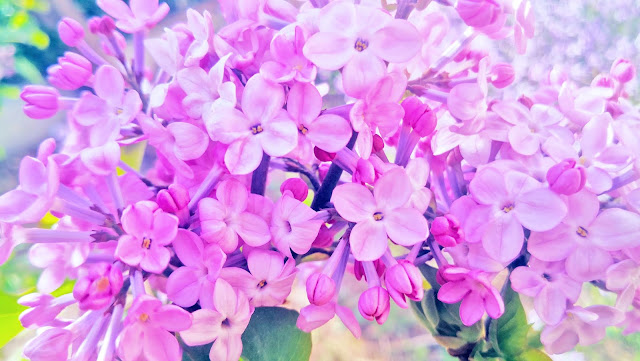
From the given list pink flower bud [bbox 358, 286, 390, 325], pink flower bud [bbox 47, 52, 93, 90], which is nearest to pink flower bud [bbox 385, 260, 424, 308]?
pink flower bud [bbox 358, 286, 390, 325]

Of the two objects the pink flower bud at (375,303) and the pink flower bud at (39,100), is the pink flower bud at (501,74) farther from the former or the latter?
the pink flower bud at (39,100)

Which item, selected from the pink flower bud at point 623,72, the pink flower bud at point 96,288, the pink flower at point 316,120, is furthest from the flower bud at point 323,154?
the pink flower bud at point 623,72

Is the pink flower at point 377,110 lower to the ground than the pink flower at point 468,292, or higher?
higher

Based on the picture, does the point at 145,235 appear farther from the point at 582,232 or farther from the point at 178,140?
the point at 582,232

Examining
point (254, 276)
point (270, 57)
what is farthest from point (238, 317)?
point (270, 57)

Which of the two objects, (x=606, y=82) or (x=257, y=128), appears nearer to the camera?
(x=257, y=128)

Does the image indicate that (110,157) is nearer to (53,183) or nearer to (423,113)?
(53,183)

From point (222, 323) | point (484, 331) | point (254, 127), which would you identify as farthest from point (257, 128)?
point (484, 331)

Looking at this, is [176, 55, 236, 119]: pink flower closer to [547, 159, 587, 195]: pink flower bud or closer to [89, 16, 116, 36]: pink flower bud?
[89, 16, 116, 36]: pink flower bud
